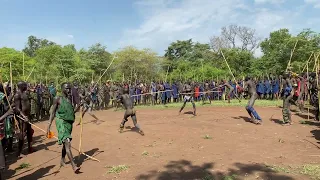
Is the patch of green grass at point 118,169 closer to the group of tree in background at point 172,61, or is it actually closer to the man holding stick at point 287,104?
the man holding stick at point 287,104

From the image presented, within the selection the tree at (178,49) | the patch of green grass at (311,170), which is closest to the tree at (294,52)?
the tree at (178,49)

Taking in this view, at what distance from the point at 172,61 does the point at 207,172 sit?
4755 cm

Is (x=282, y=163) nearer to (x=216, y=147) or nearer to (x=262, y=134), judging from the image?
(x=216, y=147)

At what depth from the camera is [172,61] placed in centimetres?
5375

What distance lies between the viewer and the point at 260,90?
2412cm

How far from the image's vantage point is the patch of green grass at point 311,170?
629 centimetres

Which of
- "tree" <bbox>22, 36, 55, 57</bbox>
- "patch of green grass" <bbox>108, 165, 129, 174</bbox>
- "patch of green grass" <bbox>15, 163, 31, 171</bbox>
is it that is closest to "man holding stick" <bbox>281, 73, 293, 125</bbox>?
"patch of green grass" <bbox>108, 165, 129, 174</bbox>

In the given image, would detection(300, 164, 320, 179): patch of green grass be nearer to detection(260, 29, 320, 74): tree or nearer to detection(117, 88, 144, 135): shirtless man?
detection(117, 88, 144, 135): shirtless man

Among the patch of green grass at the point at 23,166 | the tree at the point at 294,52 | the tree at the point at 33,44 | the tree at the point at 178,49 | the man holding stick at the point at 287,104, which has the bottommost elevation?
the patch of green grass at the point at 23,166

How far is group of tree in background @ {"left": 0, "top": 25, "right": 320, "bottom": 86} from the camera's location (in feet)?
118

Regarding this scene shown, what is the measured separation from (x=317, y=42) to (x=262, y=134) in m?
29.0

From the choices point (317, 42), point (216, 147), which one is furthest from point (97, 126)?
point (317, 42)

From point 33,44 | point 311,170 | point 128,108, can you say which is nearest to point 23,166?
point 128,108

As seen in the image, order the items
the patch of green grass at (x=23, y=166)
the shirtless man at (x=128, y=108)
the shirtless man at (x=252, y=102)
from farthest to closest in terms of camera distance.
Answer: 1. the shirtless man at (x=252, y=102)
2. the shirtless man at (x=128, y=108)
3. the patch of green grass at (x=23, y=166)
